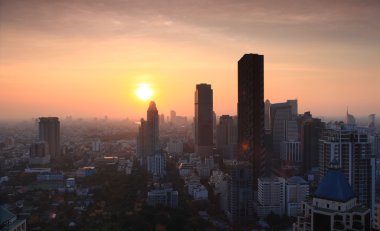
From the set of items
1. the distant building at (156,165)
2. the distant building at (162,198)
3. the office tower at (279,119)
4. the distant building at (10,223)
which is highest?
the office tower at (279,119)

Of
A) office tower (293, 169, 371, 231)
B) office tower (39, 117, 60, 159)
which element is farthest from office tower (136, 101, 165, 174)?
office tower (293, 169, 371, 231)

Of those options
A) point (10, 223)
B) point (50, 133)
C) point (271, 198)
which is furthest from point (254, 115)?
point (50, 133)

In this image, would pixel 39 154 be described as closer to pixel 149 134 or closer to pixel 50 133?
pixel 50 133

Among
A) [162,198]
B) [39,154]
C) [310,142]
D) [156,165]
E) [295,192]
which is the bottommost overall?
[162,198]

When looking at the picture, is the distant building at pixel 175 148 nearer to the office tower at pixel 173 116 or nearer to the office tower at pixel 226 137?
the office tower at pixel 226 137

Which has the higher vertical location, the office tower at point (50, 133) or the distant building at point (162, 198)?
the office tower at point (50, 133)

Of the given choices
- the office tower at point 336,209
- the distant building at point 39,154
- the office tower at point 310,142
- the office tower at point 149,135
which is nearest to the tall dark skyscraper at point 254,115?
the office tower at point 310,142

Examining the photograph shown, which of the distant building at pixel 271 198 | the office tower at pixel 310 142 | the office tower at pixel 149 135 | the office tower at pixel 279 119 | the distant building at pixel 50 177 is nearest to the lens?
the distant building at pixel 271 198

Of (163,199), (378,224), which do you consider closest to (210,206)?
(163,199)
